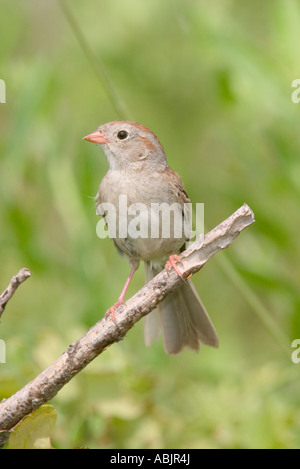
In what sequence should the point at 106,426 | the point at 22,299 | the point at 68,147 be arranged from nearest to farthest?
the point at 106,426 < the point at 68,147 < the point at 22,299

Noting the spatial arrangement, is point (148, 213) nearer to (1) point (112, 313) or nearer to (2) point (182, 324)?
(2) point (182, 324)

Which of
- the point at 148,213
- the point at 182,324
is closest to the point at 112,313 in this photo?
the point at 148,213

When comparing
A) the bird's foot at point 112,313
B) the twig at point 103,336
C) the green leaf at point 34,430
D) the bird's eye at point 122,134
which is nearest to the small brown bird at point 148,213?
the bird's eye at point 122,134

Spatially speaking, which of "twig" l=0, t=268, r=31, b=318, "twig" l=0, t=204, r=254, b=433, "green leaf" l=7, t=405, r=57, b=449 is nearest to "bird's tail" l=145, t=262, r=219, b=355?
"twig" l=0, t=204, r=254, b=433

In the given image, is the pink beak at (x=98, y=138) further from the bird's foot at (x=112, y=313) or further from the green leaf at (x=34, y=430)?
the green leaf at (x=34, y=430)

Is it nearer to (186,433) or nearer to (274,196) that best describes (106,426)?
(186,433)

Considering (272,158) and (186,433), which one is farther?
(272,158)

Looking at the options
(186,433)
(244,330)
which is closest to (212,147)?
(244,330)
